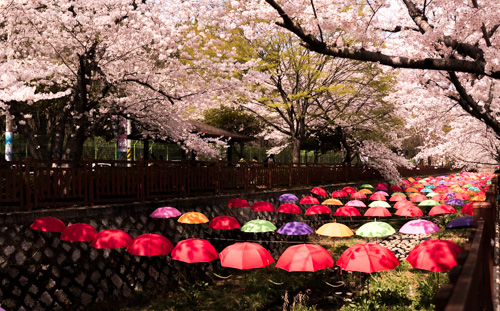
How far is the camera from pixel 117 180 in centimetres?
1314

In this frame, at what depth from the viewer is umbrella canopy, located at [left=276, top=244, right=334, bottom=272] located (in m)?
9.86

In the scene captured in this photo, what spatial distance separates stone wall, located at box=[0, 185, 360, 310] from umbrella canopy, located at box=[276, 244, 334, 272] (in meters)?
4.37

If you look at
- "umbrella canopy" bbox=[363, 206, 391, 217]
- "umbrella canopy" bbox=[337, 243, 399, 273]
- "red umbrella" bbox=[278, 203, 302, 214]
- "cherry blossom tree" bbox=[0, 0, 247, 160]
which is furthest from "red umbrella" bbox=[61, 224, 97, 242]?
"umbrella canopy" bbox=[363, 206, 391, 217]

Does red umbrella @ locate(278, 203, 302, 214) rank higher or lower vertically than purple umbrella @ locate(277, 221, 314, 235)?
higher

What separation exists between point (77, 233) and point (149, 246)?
1732 mm

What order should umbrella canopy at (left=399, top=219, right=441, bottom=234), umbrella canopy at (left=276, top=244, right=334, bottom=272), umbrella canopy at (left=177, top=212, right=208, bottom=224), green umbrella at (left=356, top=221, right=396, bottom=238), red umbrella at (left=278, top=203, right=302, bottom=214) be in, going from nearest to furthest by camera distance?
umbrella canopy at (left=276, top=244, right=334, bottom=272)
umbrella canopy at (left=177, top=212, right=208, bottom=224)
green umbrella at (left=356, top=221, right=396, bottom=238)
umbrella canopy at (left=399, top=219, right=441, bottom=234)
red umbrella at (left=278, top=203, right=302, bottom=214)

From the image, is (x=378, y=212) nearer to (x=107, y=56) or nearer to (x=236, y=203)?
(x=236, y=203)

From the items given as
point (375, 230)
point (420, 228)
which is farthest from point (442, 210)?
point (375, 230)

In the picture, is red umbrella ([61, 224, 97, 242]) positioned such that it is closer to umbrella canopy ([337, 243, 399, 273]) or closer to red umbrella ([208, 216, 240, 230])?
red umbrella ([208, 216, 240, 230])

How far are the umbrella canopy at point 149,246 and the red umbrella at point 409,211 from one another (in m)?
11.4

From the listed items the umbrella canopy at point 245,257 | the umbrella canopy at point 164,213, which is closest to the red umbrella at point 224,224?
the umbrella canopy at point 164,213

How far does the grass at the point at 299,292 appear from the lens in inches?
452

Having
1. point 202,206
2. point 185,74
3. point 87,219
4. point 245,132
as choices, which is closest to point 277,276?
point 202,206

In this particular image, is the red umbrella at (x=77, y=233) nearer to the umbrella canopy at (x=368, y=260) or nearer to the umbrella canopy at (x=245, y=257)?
the umbrella canopy at (x=245, y=257)
